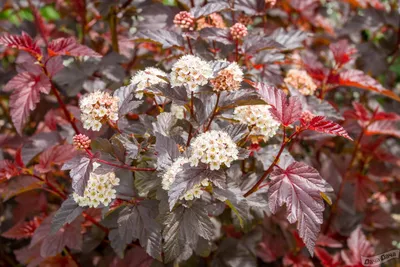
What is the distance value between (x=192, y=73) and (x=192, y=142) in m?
0.20

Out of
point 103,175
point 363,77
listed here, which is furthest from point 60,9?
point 363,77

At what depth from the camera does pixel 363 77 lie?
1.81 m

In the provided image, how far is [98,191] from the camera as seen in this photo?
50.3 inches

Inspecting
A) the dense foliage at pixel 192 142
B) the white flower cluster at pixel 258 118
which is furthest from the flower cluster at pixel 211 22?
the white flower cluster at pixel 258 118

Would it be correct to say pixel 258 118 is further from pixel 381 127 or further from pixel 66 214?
pixel 381 127

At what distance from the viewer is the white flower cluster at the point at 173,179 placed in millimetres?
1164

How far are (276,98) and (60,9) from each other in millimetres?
1676

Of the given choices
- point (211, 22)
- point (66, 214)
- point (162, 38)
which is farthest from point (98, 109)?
point (211, 22)

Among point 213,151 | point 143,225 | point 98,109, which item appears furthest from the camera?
point 143,225

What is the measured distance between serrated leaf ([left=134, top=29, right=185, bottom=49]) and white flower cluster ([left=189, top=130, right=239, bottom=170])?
0.52 metres

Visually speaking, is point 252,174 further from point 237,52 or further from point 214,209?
point 237,52

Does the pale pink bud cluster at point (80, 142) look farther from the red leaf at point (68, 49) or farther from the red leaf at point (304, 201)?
the red leaf at point (304, 201)

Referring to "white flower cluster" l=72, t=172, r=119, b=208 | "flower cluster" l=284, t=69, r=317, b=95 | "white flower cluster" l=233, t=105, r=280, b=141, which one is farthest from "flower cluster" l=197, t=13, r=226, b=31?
"white flower cluster" l=72, t=172, r=119, b=208

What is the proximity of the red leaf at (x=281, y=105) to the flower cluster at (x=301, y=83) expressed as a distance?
417mm
